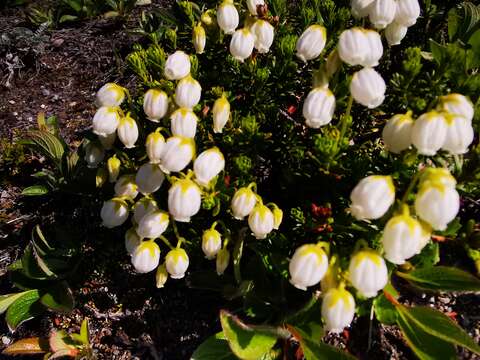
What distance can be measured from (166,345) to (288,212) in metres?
0.81

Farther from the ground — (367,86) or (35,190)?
(367,86)

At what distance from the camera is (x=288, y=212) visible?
2.27m

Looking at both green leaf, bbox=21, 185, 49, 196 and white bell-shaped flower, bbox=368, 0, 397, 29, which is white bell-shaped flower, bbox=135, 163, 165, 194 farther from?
green leaf, bbox=21, 185, 49, 196

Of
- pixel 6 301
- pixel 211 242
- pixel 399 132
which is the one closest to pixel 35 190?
pixel 6 301

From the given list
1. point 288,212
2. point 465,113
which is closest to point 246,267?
point 288,212

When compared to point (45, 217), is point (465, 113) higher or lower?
higher

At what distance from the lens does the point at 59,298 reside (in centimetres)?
234

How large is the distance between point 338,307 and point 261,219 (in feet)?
1.34

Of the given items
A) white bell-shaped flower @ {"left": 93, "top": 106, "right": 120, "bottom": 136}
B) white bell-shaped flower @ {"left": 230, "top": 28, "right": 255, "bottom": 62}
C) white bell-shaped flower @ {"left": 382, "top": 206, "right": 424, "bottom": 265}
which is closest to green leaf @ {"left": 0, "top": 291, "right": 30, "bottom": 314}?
white bell-shaped flower @ {"left": 93, "top": 106, "right": 120, "bottom": 136}

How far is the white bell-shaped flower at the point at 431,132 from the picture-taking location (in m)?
1.39

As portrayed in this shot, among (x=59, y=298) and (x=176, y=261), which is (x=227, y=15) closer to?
(x=176, y=261)

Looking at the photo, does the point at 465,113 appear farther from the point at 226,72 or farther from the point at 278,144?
the point at 226,72

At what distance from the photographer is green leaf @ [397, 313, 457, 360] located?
5.96ft

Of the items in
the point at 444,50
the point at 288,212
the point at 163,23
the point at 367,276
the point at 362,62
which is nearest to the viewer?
the point at 367,276
